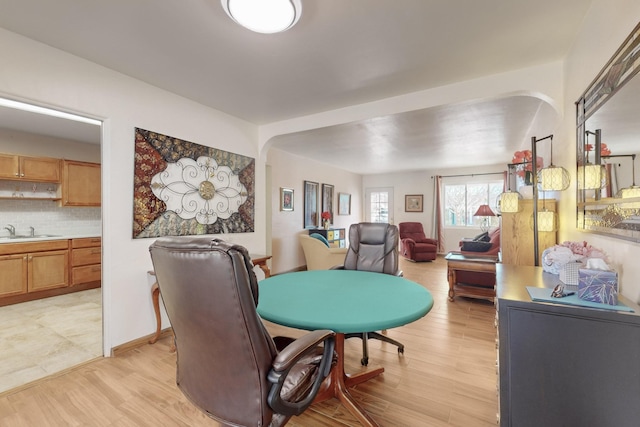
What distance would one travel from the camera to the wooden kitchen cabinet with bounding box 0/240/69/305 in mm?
3473

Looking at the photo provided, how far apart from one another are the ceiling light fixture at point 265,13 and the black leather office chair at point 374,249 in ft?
5.90

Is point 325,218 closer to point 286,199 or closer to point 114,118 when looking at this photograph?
point 286,199

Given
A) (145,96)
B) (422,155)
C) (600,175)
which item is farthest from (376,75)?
(422,155)

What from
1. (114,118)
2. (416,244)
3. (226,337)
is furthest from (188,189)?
(416,244)

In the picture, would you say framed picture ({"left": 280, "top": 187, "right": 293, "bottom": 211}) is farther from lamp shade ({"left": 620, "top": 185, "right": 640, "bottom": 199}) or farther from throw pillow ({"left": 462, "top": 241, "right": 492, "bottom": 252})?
lamp shade ({"left": 620, "top": 185, "right": 640, "bottom": 199})

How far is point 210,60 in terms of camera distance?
2.19 meters

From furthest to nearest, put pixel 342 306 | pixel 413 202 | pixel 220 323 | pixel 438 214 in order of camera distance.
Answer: pixel 413 202
pixel 438 214
pixel 342 306
pixel 220 323

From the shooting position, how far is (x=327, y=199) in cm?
687

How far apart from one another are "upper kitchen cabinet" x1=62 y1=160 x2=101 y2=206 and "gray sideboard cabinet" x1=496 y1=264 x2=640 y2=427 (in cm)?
546

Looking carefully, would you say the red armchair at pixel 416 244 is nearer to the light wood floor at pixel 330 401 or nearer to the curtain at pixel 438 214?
the curtain at pixel 438 214

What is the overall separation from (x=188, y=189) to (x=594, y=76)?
324 centimetres

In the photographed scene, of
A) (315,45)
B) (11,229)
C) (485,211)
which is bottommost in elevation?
(11,229)

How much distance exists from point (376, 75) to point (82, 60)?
92.8 inches

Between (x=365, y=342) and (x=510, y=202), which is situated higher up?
(x=510, y=202)
